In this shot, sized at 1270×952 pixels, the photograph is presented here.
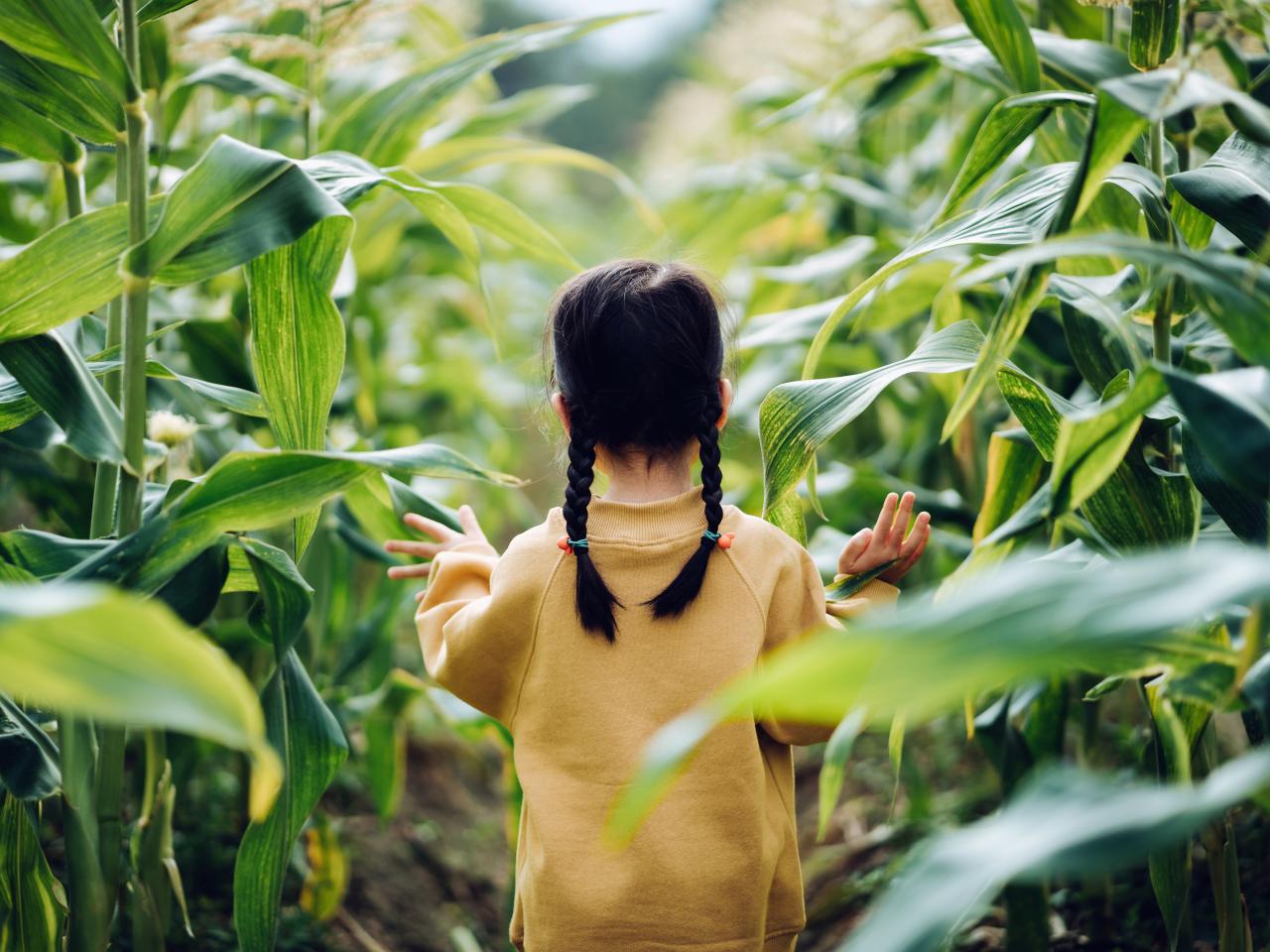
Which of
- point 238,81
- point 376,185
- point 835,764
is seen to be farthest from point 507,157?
point 835,764

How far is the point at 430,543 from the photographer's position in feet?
2.91

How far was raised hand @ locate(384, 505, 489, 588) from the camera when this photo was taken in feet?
2.87

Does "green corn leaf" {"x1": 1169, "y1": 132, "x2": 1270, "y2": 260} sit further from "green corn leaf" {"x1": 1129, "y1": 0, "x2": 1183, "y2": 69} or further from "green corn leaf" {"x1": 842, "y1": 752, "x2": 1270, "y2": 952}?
"green corn leaf" {"x1": 842, "y1": 752, "x2": 1270, "y2": 952}

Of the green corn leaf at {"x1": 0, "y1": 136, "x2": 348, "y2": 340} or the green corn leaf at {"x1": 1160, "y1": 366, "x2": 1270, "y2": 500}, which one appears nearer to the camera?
the green corn leaf at {"x1": 1160, "y1": 366, "x2": 1270, "y2": 500}

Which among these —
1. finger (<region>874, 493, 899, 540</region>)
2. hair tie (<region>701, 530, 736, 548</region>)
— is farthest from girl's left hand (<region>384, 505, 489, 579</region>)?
finger (<region>874, 493, 899, 540</region>)

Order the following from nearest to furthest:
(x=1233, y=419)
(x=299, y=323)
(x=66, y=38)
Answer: (x=1233, y=419)
(x=66, y=38)
(x=299, y=323)

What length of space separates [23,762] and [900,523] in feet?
2.14

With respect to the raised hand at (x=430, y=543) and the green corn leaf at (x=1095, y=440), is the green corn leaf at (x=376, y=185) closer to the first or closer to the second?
the raised hand at (x=430, y=543)

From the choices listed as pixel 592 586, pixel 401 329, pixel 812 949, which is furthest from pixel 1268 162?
pixel 401 329

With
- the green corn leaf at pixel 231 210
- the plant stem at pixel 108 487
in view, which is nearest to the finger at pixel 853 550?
the green corn leaf at pixel 231 210

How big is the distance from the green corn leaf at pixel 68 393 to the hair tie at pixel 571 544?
30cm

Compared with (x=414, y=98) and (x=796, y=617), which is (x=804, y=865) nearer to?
(x=796, y=617)

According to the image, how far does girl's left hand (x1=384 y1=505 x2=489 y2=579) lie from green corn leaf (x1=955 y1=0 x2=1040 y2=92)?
0.57 meters

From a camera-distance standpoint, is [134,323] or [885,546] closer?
[134,323]
